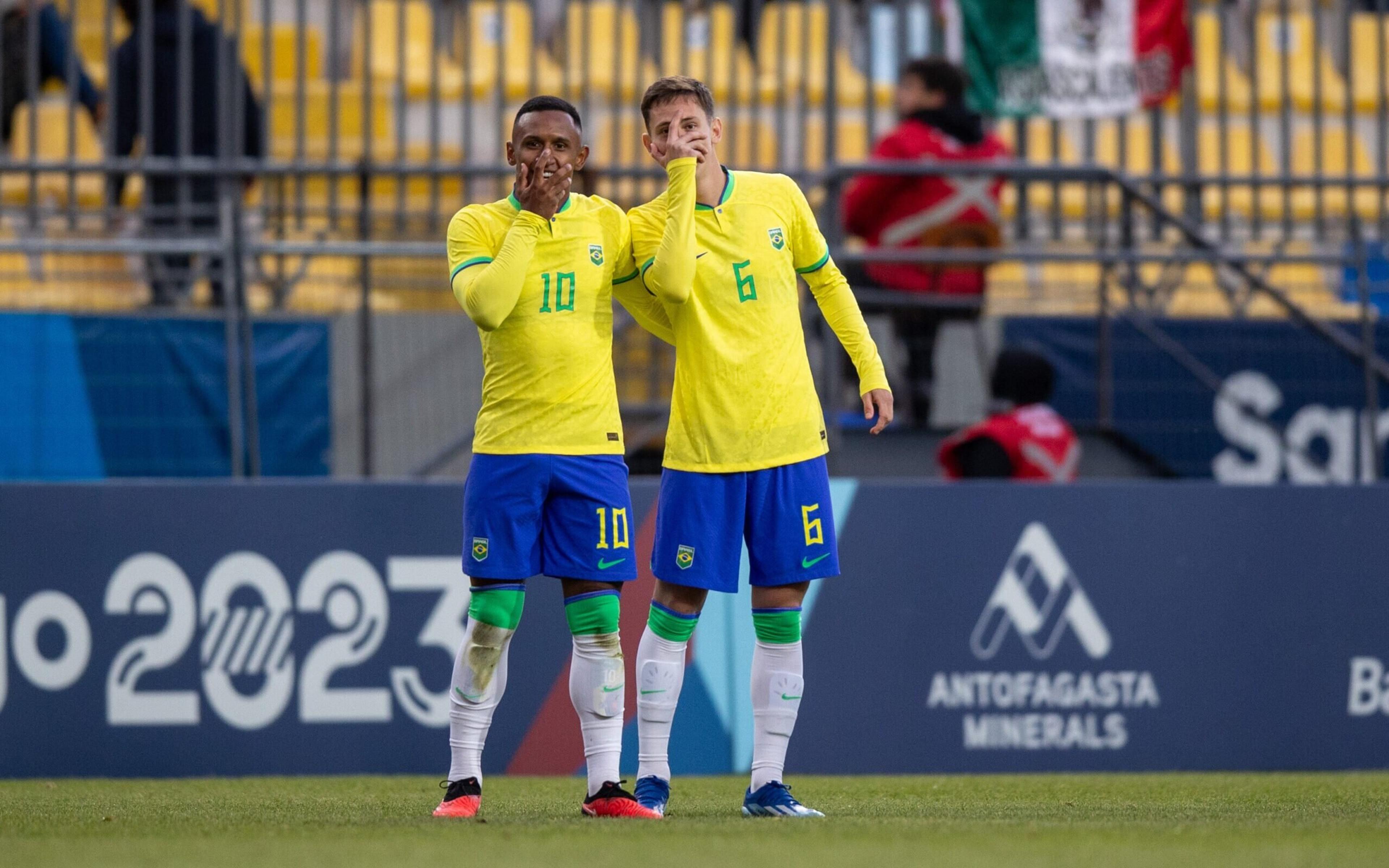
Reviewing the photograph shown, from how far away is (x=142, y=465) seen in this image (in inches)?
324

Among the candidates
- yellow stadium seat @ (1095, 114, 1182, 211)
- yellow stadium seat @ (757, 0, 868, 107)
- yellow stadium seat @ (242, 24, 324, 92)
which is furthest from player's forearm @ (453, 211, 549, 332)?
yellow stadium seat @ (1095, 114, 1182, 211)

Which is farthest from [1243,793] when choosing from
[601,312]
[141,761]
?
[141,761]

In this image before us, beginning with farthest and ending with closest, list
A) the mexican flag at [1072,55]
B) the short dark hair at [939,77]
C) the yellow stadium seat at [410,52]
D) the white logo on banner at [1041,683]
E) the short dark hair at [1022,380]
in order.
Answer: the yellow stadium seat at [410,52] → the mexican flag at [1072,55] → the short dark hair at [939,77] → the short dark hair at [1022,380] → the white logo on banner at [1041,683]

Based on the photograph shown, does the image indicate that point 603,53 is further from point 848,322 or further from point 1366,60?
point 848,322

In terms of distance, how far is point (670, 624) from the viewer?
220 inches

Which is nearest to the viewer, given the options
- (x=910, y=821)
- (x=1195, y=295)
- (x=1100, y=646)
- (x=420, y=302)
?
(x=910, y=821)

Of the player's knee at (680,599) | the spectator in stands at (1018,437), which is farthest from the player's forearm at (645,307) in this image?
the spectator in stands at (1018,437)

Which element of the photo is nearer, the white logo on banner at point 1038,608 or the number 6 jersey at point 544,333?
the number 6 jersey at point 544,333

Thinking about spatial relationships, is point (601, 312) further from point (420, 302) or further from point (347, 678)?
point (420, 302)

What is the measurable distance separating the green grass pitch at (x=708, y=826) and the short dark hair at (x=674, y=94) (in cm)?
202

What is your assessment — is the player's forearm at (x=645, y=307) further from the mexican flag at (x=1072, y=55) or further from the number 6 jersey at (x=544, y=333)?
the mexican flag at (x=1072, y=55)

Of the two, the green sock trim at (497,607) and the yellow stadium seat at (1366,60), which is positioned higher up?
the yellow stadium seat at (1366,60)

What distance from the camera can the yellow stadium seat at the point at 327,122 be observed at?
38.6 feet

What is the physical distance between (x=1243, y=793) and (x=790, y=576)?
2.22 m
